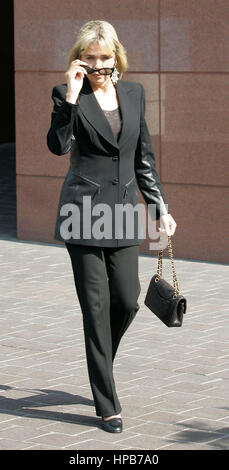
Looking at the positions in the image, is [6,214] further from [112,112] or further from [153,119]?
[112,112]

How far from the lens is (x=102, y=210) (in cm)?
523


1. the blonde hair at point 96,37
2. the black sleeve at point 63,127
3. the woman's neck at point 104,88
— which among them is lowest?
the black sleeve at point 63,127

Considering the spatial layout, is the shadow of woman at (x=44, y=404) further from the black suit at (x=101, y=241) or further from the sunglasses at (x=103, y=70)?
the sunglasses at (x=103, y=70)

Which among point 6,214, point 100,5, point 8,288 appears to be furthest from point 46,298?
point 6,214

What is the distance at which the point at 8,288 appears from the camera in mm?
8867

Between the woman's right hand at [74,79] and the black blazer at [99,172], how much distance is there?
0.11 m

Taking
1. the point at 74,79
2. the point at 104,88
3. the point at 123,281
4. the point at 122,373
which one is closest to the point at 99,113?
the point at 104,88

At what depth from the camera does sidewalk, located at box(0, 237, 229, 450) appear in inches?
201

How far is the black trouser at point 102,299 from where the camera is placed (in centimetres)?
522

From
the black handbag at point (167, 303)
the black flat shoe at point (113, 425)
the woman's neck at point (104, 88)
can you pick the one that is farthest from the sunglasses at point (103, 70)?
the black flat shoe at point (113, 425)

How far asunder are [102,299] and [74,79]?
3.61 feet

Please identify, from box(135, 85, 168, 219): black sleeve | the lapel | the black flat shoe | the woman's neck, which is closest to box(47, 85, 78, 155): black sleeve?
the lapel

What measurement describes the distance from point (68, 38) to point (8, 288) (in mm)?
3042

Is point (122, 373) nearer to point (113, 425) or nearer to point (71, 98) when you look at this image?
point (113, 425)
